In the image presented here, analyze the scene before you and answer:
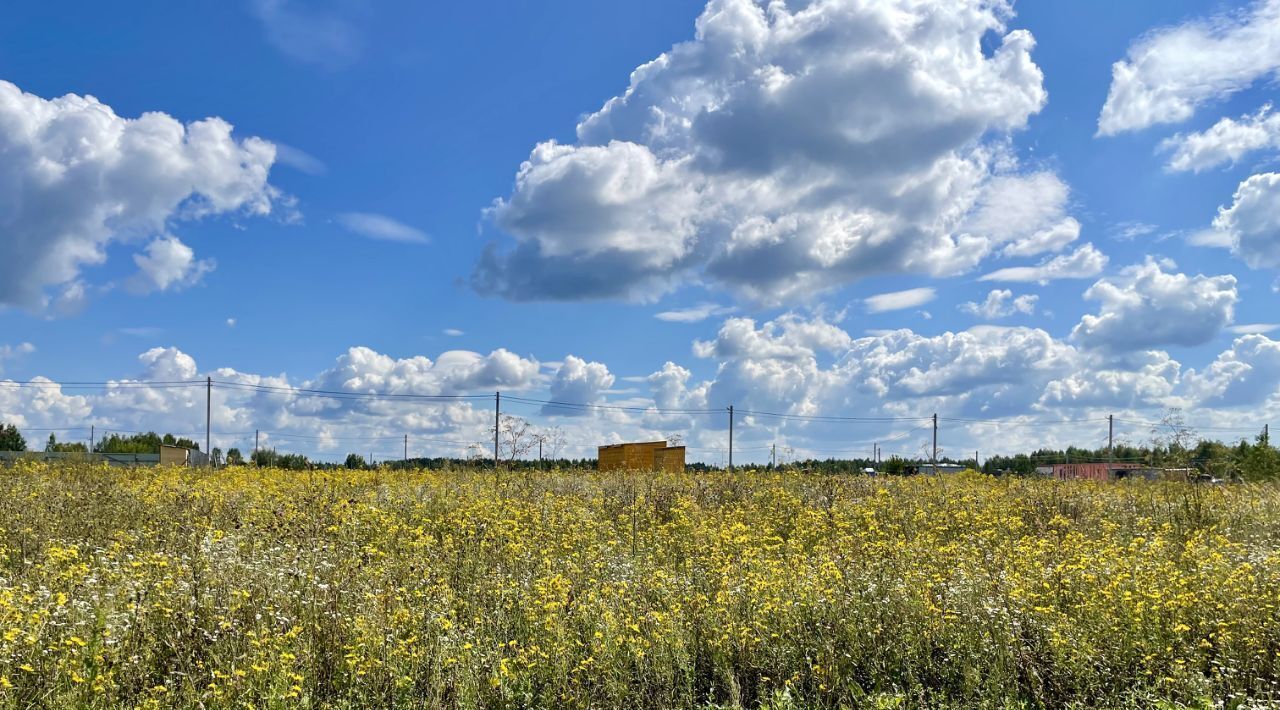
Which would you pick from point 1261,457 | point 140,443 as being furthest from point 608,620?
point 140,443

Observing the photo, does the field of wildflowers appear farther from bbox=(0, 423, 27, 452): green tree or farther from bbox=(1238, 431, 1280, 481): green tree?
bbox=(0, 423, 27, 452): green tree

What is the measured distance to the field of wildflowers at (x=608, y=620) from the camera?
5059 millimetres

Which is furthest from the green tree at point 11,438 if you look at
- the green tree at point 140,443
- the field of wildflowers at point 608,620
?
the field of wildflowers at point 608,620

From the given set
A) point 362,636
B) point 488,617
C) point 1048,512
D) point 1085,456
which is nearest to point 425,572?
point 488,617

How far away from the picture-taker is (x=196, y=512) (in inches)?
392

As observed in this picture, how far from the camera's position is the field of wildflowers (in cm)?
506

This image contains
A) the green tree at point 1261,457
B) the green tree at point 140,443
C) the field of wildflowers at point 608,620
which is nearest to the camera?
the field of wildflowers at point 608,620

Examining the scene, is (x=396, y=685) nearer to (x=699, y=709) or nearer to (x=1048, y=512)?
(x=699, y=709)

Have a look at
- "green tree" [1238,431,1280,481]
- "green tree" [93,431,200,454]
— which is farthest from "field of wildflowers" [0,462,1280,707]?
"green tree" [93,431,200,454]

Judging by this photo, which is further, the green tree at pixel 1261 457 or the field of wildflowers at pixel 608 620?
the green tree at pixel 1261 457

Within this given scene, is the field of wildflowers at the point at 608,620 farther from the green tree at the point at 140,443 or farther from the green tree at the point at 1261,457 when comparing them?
the green tree at the point at 140,443

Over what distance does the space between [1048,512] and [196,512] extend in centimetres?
1191

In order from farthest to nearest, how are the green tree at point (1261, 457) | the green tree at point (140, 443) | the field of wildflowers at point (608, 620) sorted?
1. the green tree at point (140, 443)
2. the green tree at point (1261, 457)
3. the field of wildflowers at point (608, 620)

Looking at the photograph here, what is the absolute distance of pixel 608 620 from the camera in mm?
5586
